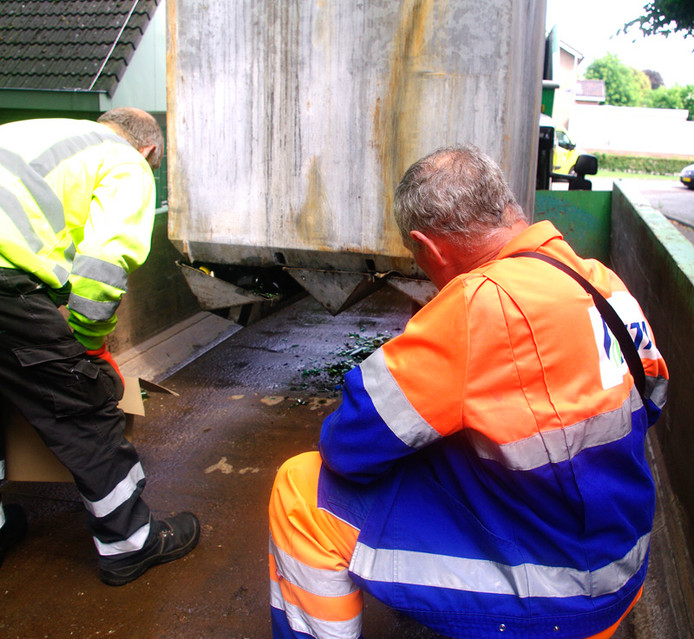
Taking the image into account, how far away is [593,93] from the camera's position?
5719 centimetres

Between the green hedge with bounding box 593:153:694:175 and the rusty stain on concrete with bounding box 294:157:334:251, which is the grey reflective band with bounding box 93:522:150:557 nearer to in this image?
the rusty stain on concrete with bounding box 294:157:334:251

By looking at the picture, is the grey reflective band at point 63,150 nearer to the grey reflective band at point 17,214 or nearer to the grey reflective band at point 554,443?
the grey reflective band at point 17,214

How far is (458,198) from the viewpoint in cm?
165

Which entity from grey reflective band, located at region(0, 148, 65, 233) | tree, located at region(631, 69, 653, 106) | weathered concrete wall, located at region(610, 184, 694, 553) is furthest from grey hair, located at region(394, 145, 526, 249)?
tree, located at region(631, 69, 653, 106)

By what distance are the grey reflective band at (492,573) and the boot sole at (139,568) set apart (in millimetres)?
1387

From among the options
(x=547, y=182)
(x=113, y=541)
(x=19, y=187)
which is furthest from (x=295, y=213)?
(x=547, y=182)

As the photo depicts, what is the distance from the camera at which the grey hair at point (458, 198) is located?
5.42ft

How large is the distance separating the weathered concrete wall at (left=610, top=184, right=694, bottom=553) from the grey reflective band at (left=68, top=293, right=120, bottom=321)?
227cm

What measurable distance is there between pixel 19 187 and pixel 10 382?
0.71 metres

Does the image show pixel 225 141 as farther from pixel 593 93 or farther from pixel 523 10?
pixel 593 93

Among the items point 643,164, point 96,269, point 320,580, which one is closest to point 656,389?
point 320,580

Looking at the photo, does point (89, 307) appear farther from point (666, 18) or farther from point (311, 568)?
point (666, 18)

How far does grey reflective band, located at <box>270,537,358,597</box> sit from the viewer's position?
1.69m

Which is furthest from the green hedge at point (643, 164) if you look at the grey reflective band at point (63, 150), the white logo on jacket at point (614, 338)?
the white logo on jacket at point (614, 338)
